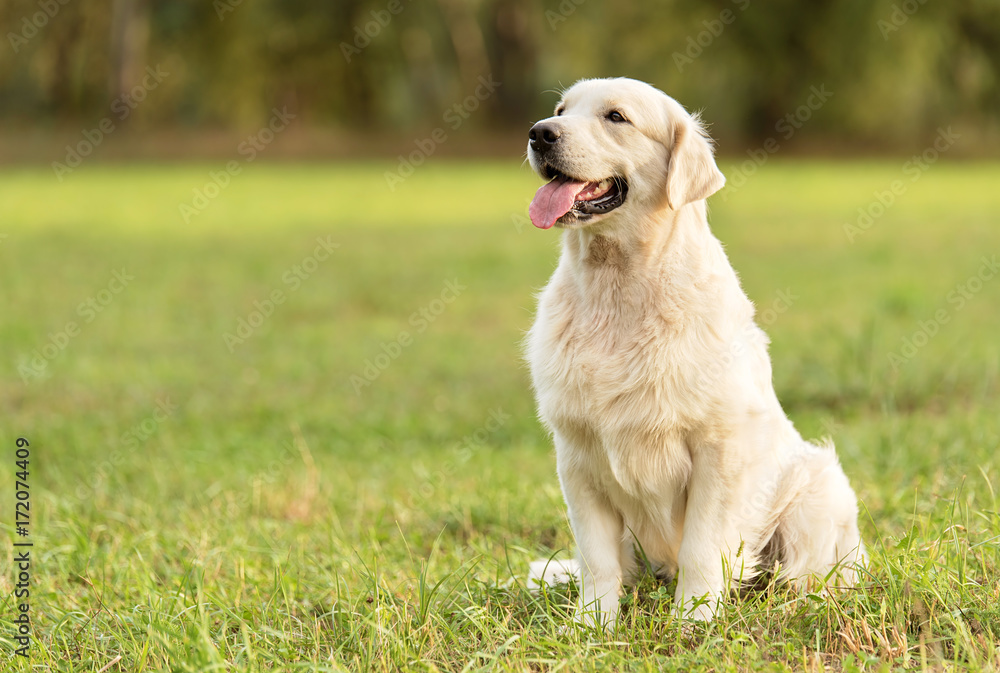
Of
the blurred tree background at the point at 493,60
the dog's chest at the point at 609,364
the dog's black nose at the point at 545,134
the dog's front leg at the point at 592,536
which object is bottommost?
the blurred tree background at the point at 493,60

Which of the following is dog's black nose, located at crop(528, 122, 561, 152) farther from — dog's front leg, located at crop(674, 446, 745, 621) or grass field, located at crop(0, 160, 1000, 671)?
grass field, located at crop(0, 160, 1000, 671)

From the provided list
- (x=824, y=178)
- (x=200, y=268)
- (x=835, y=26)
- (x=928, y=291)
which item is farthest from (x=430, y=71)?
(x=928, y=291)

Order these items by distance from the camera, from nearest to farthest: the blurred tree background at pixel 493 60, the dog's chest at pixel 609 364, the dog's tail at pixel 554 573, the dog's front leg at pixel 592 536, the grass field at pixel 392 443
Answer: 1. the grass field at pixel 392 443
2. the dog's chest at pixel 609 364
3. the dog's front leg at pixel 592 536
4. the dog's tail at pixel 554 573
5. the blurred tree background at pixel 493 60

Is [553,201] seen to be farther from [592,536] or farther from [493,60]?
[493,60]

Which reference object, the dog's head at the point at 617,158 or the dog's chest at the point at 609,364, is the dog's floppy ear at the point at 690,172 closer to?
the dog's head at the point at 617,158

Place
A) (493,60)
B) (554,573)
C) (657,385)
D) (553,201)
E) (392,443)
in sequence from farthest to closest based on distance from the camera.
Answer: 1. (493,60)
2. (392,443)
3. (554,573)
4. (553,201)
5. (657,385)

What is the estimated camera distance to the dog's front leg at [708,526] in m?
3.19

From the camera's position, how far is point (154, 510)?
16.1ft

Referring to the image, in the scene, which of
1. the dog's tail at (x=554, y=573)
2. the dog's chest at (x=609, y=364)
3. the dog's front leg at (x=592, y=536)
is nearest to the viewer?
the dog's chest at (x=609, y=364)

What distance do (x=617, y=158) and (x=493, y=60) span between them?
3520 cm

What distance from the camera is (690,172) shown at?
11.0 ft

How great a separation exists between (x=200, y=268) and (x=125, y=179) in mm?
12541

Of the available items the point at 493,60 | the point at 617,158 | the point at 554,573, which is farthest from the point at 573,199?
the point at 493,60

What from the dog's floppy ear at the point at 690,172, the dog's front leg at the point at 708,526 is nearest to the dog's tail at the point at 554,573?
the dog's front leg at the point at 708,526
